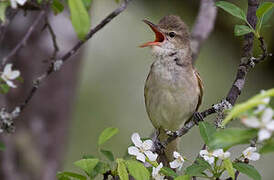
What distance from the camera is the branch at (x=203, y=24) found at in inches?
190

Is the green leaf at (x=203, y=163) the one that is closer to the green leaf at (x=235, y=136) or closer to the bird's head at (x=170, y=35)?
the green leaf at (x=235, y=136)

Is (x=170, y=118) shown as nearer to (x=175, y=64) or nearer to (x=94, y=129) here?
(x=175, y=64)

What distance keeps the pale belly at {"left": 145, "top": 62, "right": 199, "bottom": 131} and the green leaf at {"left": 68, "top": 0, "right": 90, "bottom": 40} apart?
5.49 feet

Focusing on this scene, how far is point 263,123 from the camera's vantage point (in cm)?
175

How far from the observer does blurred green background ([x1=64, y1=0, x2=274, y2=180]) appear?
23.9 ft

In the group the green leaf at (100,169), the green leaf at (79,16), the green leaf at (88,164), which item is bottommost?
the green leaf at (100,169)

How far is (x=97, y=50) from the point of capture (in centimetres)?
859

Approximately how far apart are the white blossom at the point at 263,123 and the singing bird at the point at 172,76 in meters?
2.52

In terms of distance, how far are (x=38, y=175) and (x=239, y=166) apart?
2.94 m

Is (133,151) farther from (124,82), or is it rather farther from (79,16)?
(124,82)

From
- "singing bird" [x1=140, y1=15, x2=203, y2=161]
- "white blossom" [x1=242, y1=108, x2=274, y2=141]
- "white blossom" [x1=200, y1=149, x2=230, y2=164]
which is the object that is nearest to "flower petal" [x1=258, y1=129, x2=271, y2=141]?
"white blossom" [x1=242, y1=108, x2=274, y2=141]

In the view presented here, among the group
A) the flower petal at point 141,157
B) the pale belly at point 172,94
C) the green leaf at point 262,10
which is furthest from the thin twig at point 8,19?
the green leaf at point 262,10

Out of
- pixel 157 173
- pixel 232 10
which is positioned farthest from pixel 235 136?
pixel 232 10

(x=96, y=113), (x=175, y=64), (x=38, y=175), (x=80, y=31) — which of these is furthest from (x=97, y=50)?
(x=80, y=31)
